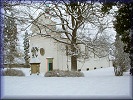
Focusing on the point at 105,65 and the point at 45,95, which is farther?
the point at 105,65

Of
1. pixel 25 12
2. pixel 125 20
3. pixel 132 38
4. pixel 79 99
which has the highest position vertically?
pixel 25 12

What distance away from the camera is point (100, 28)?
18469mm

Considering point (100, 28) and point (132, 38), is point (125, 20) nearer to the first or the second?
point (132, 38)

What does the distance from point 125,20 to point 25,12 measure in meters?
6.23

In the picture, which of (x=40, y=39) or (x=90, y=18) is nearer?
(x=90, y=18)

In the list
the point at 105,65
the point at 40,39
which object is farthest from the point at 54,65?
the point at 105,65

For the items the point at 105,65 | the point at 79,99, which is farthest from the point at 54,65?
the point at 79,99

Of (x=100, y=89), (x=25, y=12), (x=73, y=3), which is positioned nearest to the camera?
(x=100, y=89)

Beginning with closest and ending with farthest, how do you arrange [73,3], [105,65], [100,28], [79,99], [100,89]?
[79,99] < [100,89] < [73,3] < [100,28] < [105,65]

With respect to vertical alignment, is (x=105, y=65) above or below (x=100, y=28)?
below

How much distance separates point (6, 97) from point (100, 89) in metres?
3.05

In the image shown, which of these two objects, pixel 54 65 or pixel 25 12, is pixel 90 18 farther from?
pixel 54 65

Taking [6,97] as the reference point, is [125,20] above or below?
above

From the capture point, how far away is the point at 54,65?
29469 millimetres
